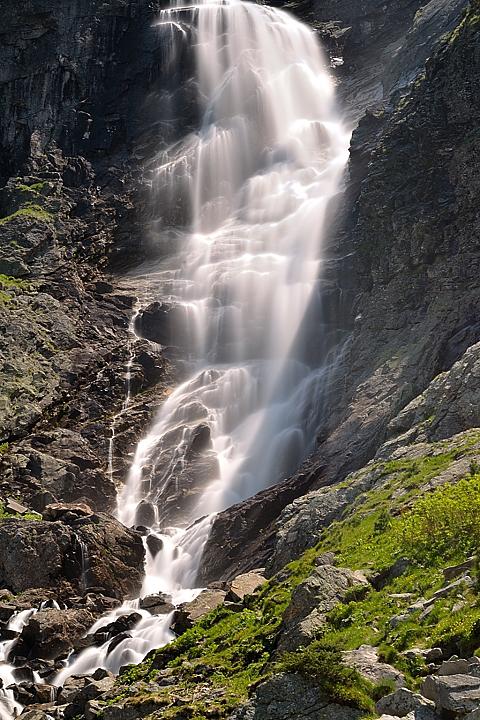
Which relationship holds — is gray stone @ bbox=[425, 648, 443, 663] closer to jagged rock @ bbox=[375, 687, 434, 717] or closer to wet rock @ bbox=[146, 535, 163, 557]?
jagged rock @ bbox=[375, 687, 434, 717]

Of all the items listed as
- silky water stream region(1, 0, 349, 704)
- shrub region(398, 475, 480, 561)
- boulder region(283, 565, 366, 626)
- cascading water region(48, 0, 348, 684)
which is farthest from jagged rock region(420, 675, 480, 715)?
silky water stream region(1, 0, 349, 704)

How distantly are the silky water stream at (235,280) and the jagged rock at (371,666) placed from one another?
11.6 metres

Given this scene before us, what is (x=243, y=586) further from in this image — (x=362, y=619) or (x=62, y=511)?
(x=62, y=511)

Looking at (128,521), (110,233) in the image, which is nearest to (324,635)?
(128,521)

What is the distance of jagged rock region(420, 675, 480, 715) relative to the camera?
795 centimetres

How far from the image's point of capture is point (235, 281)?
44250 millimetres

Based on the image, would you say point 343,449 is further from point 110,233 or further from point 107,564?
point 110,233

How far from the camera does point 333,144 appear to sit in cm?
5494

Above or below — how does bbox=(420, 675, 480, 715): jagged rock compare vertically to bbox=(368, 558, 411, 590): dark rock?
above

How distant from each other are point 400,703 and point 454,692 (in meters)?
0.86

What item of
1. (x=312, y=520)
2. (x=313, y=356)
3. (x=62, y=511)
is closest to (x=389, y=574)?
(x=312, y=520)

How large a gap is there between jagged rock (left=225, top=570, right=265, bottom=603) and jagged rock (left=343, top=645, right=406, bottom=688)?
777 centimetres

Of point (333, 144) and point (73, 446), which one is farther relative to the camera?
point (333, 144)

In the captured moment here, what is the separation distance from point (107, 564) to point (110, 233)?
29.9 m
